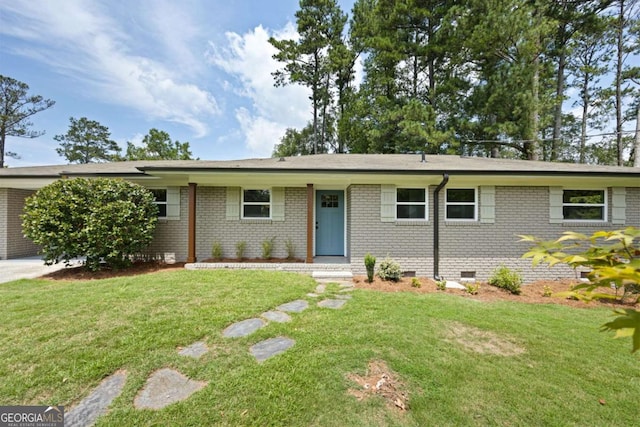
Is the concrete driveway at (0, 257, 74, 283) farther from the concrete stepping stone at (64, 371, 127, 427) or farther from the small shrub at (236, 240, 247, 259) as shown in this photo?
the concrete stepping stone at (64, 371, 127, 427)

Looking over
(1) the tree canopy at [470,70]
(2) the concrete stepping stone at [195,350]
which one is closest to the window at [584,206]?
(1) the tree canopy at [470,70]

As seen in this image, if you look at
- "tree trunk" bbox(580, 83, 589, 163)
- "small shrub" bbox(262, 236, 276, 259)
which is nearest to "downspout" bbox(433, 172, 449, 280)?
"small shrub" bbox(262, 236, 276, 259)

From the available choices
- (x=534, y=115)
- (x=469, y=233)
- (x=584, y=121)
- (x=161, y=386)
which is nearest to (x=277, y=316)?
(x=161, y=386)

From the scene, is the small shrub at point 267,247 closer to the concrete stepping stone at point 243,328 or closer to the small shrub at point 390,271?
the small shrub at point 390,271

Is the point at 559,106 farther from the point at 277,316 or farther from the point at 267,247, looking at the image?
the point at 277,316

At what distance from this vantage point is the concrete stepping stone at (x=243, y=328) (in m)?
3.40

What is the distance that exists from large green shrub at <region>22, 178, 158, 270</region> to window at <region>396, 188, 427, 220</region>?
6.87m

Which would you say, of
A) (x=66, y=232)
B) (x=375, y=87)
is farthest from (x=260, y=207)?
(x=375, y=87)

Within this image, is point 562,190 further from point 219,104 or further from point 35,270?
point 219,104

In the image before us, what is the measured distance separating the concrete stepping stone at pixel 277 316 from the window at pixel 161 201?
5858mm

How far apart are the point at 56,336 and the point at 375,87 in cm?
1774

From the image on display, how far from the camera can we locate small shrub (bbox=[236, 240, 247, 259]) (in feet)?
25.4

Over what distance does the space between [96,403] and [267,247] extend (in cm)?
553

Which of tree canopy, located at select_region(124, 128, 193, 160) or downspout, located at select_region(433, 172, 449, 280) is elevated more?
tree canopy, located at select_region(124, 128, 193, 160)
